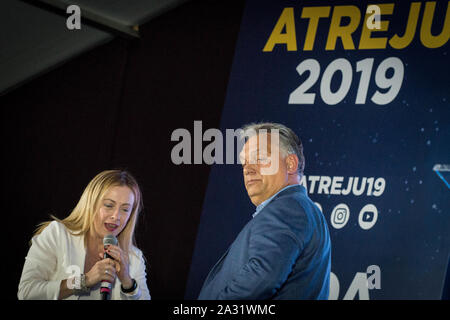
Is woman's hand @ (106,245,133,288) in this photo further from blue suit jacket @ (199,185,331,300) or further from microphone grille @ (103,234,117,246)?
blue suit jacket @ (199,185,331,300)

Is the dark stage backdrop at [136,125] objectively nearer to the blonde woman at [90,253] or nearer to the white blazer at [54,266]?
the blonde woman at [90,253]

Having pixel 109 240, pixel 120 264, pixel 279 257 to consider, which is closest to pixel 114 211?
pixel 109 240

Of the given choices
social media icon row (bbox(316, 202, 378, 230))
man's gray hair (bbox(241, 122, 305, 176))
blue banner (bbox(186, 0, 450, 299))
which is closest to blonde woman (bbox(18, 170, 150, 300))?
man's gray hair (bbox(241, 122, 305, 176))

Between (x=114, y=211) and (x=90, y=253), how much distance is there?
0.82ft

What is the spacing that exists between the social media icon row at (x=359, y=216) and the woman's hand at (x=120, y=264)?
1781 mm

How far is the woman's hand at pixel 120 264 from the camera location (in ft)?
9.25

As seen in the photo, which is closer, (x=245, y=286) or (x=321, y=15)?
(x=245, y=286)

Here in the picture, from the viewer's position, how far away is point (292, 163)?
8.61ft

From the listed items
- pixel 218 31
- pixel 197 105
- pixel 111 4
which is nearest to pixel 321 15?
pixel 218 31

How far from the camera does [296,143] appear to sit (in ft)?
8.86

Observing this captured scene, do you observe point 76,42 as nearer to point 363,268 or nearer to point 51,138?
point 51,138

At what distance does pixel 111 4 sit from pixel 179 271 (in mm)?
2261

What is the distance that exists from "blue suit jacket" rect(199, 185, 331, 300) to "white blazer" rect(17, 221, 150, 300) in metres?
0.78

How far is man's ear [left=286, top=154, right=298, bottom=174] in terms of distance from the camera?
261cm
